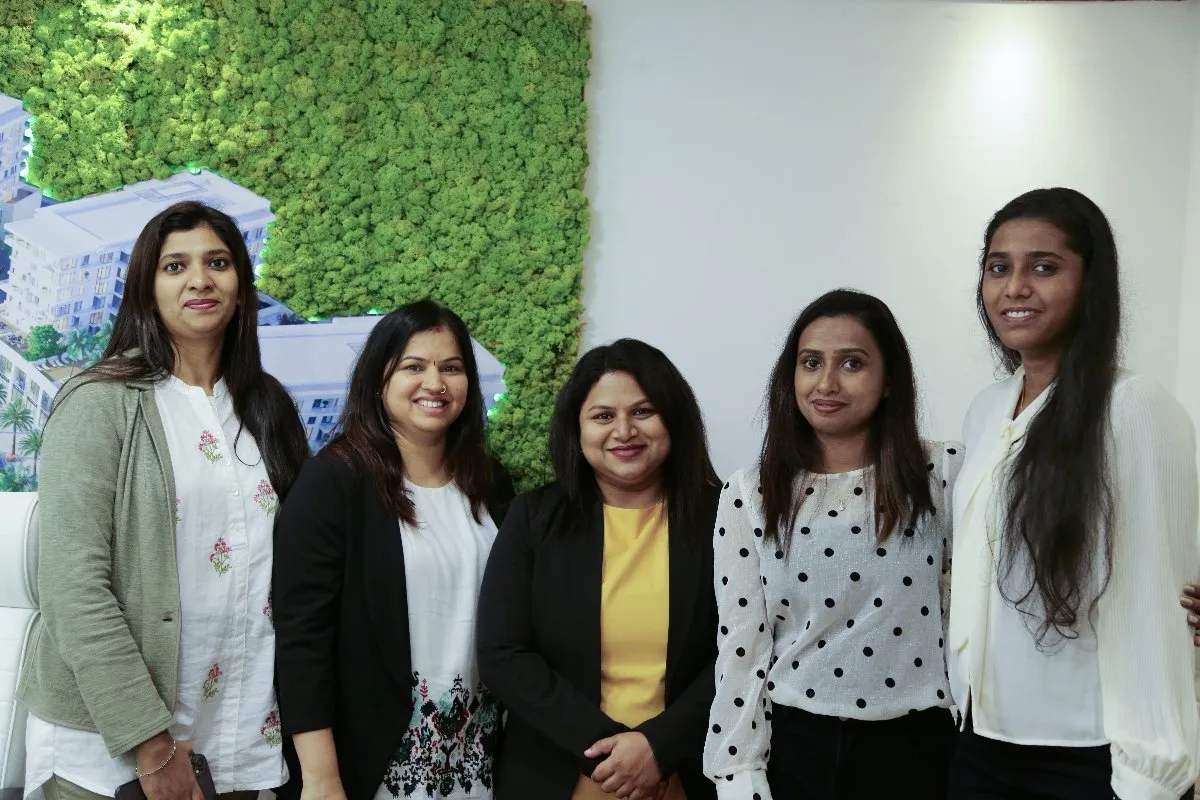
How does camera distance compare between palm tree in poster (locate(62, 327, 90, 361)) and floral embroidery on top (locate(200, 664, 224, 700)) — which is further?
palm tree in poster (locate(62, 327, 90, 361))

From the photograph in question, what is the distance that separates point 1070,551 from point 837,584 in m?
0.41

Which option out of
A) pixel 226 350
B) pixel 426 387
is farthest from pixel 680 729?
pixel 226 350

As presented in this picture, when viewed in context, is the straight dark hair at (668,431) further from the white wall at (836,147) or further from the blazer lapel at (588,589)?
the white wall at (836,147)

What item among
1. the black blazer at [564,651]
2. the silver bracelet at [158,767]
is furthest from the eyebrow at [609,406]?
the silver bracelet at [158,767]

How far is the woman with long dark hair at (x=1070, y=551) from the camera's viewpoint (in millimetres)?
1388

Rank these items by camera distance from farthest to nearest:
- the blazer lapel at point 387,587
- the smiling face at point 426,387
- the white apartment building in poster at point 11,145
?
the white apartment building in poster at point 11,145, the smiling face at point 426,387, the blazer lapel at point 387,587

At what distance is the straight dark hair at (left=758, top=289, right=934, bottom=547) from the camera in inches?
69.9

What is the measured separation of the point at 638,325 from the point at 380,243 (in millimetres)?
696

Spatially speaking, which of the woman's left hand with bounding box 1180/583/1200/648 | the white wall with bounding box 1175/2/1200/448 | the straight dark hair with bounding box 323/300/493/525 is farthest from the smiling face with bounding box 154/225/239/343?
the white wall with bounding box 1175/2/1200/448

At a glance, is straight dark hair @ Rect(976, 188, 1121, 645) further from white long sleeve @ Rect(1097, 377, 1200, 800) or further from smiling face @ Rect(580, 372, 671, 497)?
smiling face @ Rect(580, 372, 671, 497)

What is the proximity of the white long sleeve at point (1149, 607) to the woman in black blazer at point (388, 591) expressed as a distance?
1144mm

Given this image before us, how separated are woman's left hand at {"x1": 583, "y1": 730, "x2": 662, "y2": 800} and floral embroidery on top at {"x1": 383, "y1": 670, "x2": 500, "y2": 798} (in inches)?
10.8

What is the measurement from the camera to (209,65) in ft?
8.46

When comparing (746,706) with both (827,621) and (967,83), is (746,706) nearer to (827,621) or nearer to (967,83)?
(827,621)
